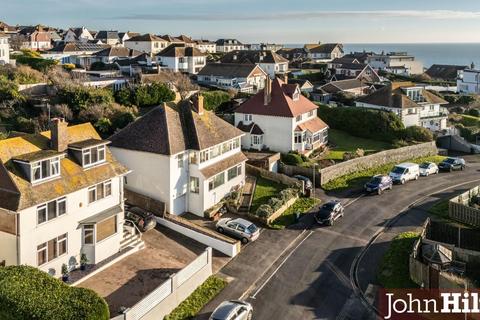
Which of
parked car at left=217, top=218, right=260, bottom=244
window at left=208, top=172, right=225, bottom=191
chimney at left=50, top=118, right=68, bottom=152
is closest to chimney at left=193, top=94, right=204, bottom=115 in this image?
window at left=208, top=172, right=225, bottom=191

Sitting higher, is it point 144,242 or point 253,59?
point 253,59

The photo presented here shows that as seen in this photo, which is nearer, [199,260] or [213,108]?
[199,260]

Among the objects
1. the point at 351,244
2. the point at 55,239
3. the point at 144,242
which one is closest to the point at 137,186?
the point at 144,242

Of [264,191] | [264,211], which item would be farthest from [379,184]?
[264,211]

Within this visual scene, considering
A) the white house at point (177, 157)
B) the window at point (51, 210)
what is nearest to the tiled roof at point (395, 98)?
the white house at point (177, 157)

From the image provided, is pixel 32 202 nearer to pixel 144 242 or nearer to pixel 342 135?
pixel 144 242

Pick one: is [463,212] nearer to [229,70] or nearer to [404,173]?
[404,173]

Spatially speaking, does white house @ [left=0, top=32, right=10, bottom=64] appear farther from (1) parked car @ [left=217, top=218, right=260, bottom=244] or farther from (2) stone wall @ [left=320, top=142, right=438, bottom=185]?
(1) parked car @ [left=217, top=218, right=260, bottom=244]

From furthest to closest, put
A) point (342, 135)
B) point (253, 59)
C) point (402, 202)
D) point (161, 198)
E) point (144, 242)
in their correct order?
point (253, 59) < point (342, 135) < point (402, 202) < point (161, 198) < point (144, 242)
